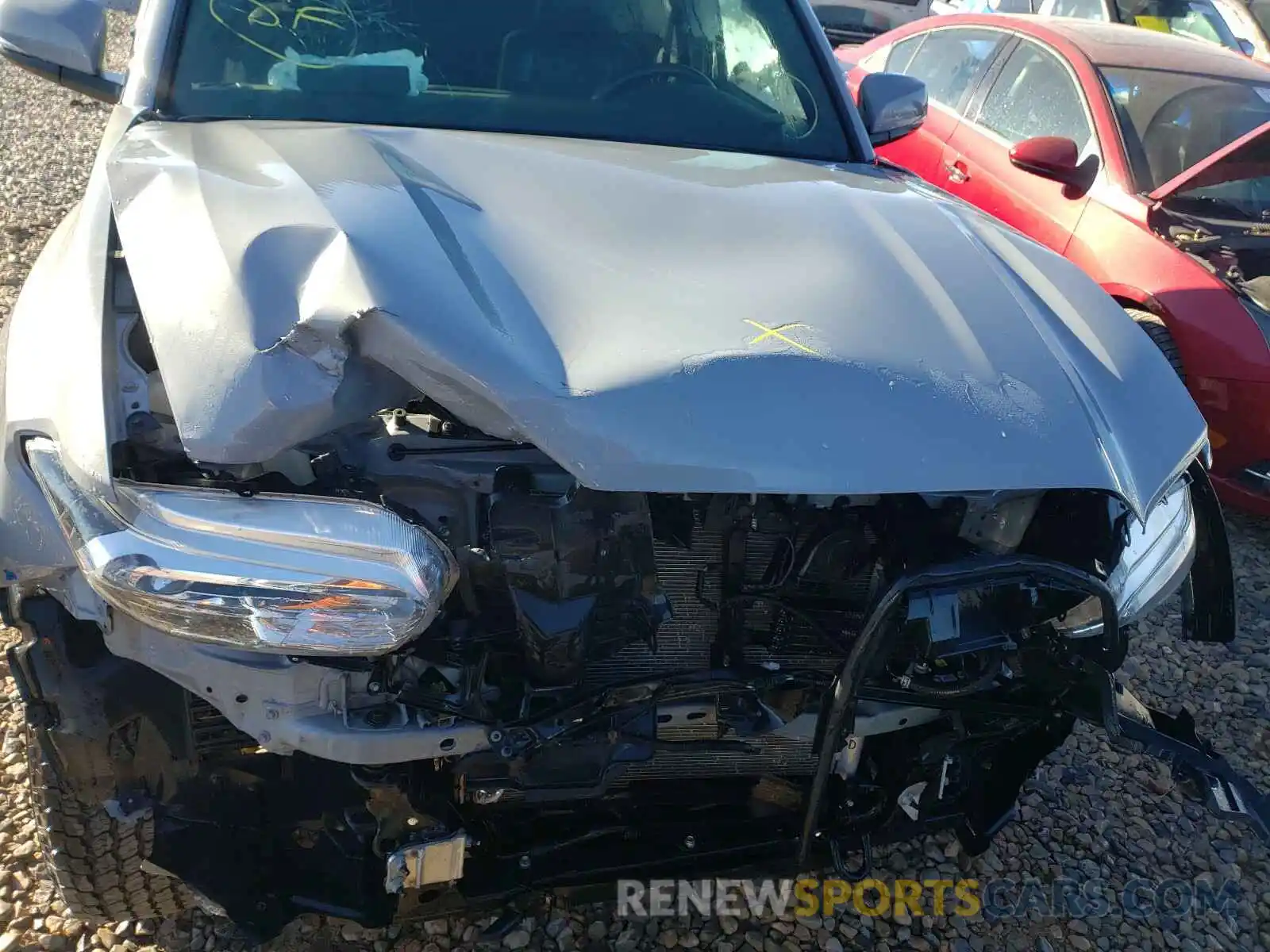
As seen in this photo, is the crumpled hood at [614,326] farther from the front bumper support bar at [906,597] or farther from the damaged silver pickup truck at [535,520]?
the front bumper support bar at [906,597]

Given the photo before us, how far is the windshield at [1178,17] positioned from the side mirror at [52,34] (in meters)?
7.77

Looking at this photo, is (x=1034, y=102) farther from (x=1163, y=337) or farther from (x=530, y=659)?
(x=530, y=659)

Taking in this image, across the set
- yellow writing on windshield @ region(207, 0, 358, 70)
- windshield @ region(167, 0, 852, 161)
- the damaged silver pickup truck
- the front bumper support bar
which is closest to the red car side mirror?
windshield @ region(167, 0, 852, 161)

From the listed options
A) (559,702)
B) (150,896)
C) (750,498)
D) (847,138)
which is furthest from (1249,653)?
(150,896)

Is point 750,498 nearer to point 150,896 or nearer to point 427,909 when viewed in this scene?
point 427,909

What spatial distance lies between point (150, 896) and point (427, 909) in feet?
1.76

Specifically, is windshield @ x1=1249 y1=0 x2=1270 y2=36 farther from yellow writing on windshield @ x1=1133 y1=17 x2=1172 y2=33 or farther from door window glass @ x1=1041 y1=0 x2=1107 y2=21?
door window glass @ x1=1041 y1=0 x2=1107 y2=21

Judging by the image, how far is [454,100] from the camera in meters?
2.36

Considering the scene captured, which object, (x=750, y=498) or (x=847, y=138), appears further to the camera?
(x=847, y=138)

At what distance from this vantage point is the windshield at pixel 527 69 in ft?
7.47

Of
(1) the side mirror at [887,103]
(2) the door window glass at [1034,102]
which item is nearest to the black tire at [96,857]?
(1) the side mirror at [887,103]

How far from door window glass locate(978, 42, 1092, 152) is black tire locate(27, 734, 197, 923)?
455 centimetres

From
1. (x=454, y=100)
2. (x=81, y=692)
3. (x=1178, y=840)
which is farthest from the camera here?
(x=1178, y=840)

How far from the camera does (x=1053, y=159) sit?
409 cm
